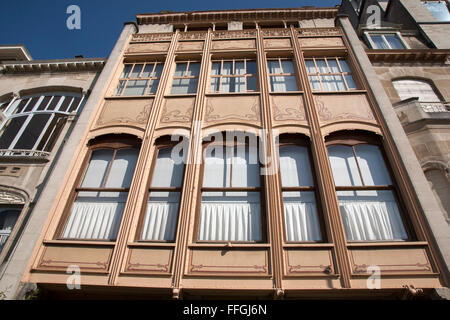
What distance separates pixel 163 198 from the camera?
633 cm

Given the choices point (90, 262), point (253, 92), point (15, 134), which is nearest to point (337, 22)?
point (253, 92)

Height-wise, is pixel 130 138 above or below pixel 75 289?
above

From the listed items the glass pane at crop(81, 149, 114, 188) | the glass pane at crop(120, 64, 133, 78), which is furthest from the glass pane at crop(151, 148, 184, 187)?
the glass pane at crop(120, 64, 133, 78)

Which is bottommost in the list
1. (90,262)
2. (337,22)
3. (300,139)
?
(90,262)

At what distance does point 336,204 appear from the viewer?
5676 millimetres

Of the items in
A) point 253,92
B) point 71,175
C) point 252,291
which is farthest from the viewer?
point 253,92

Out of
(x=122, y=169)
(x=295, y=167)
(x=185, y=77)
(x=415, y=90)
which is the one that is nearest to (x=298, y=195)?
(x=295, y=167)

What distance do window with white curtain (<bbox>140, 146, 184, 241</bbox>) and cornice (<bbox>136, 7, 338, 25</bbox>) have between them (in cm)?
801

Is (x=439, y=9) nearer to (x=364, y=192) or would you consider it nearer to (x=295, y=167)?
(x=364, y=192)

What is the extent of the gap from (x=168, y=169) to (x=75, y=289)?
3217mm

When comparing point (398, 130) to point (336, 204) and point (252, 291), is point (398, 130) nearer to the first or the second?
point (336, 204)

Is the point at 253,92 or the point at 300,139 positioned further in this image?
the point at 253,92

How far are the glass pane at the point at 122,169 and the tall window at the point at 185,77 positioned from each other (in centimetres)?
290

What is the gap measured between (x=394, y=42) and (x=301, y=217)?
11.4m
